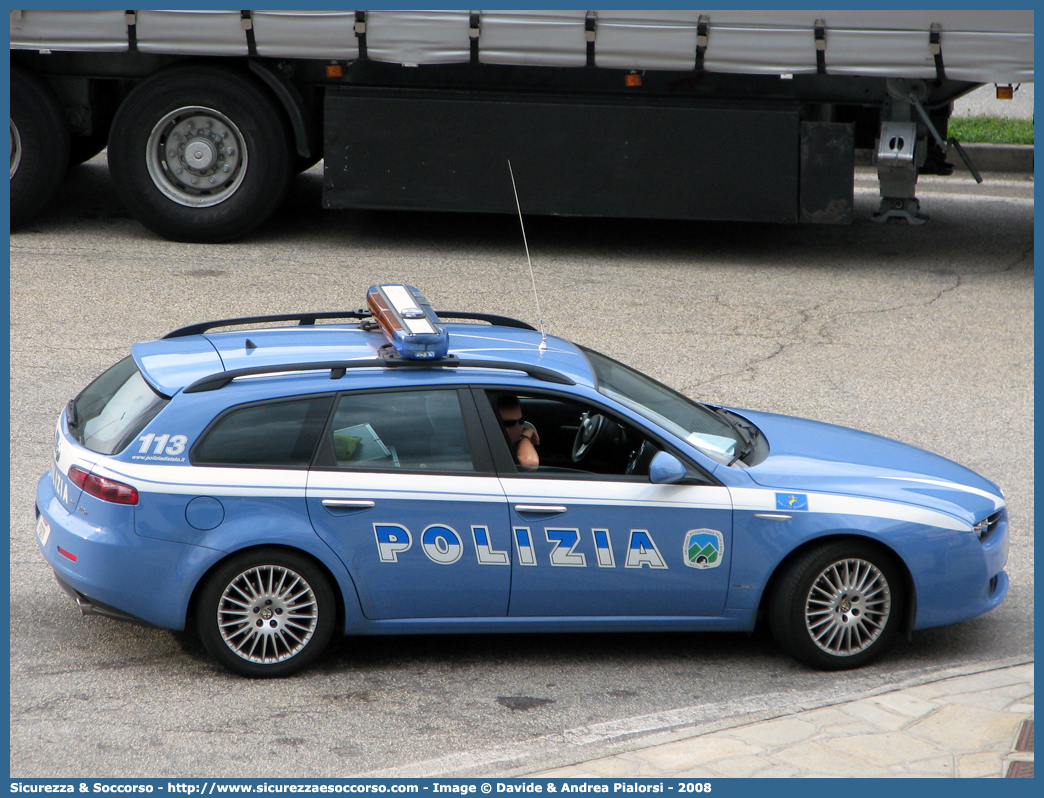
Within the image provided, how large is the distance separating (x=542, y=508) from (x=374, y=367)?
0.95 metres

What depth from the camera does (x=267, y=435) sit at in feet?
16.5

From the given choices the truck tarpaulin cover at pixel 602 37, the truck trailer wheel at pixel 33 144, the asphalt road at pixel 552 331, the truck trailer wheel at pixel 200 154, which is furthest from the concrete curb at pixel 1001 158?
the truck trailer wheel at pixel 33 144

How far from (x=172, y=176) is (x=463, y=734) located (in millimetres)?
9121

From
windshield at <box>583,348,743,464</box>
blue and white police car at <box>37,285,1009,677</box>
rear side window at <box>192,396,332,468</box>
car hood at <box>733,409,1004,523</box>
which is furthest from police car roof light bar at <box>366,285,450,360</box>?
car hood at <box>733,409,1004,523</box>

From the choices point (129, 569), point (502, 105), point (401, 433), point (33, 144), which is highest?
point (502, 105)

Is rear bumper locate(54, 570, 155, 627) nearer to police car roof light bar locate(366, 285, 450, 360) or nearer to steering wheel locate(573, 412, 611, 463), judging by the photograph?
police car roof light bar locate(366, 285, 450, 360)


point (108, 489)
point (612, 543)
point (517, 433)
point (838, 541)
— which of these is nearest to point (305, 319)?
point (517, 433)

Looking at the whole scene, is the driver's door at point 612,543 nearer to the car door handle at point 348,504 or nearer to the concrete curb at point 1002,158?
Answer: the car door handle at point 348,504

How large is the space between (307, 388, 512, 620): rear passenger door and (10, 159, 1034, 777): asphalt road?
0.42 m

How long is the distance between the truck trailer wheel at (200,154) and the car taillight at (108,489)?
771 centimetres

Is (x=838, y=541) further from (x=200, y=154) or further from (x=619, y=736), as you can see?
(x=200, y=154)

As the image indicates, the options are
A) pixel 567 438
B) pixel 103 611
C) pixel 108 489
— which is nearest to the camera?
pixel 108 489

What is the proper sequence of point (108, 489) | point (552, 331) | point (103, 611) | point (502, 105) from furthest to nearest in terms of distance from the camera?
point (502, 105), point (552, 331), point (103, 611), point (108, 489)

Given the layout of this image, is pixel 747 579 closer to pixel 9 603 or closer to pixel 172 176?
pixel 9 603
